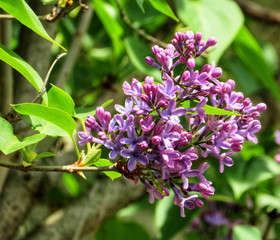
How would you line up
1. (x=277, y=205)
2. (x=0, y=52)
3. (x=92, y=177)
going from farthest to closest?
(x=92, y=177) < (x=277, y=205) < (x=0, y=52)

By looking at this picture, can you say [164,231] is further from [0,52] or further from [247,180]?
[0,52]

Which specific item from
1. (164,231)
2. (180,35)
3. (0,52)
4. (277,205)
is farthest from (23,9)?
(277,205)

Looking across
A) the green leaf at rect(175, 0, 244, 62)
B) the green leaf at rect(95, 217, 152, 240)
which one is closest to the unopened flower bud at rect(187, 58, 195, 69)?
the green leaf at rect(175, 0, 244, 62)

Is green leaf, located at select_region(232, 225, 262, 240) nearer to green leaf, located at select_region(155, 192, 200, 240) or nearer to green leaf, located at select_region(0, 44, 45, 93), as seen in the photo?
green leaf, located at select_region(155, 192, 200, 240)

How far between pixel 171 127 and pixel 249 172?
61cm

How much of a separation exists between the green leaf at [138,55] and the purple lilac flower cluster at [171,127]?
342 mm

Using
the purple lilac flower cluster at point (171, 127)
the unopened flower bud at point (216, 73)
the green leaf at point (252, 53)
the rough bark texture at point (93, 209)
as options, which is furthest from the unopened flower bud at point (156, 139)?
the green leaf at point (252, 53)

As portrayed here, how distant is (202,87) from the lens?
47 centimetres

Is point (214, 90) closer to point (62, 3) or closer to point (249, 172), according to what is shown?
point (62, 3)

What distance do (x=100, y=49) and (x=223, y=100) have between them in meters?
0.88

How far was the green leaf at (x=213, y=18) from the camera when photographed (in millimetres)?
836

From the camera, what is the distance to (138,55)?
35.6 inches

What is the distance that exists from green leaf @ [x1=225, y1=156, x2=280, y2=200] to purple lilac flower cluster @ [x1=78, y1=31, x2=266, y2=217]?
0.47m

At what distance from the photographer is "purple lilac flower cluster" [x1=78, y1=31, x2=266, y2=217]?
17.6 inches
